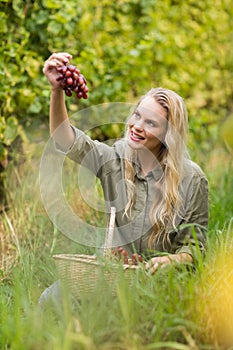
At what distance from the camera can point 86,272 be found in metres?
2.40

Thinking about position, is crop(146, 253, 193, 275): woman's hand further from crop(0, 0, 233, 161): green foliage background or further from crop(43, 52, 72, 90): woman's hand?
crop(0, 0, 233, 161): green foliage background

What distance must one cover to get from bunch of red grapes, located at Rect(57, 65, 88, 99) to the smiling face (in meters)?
0.34

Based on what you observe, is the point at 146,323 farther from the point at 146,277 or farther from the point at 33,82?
the point at 33,82

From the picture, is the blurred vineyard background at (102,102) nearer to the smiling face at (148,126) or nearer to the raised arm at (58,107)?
the smiling face at (148,126)

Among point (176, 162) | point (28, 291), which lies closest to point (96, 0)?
point (176, 162)

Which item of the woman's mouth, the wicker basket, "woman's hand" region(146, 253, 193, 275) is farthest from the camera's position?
the woman's mouth

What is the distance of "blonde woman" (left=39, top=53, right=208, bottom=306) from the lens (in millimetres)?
2809

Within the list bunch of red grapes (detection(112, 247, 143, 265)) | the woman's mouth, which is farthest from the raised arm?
bunch of red grapes (detection(112, 247, 143, 265))

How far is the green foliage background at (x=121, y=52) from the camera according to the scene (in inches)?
151

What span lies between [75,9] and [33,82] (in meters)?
0.54

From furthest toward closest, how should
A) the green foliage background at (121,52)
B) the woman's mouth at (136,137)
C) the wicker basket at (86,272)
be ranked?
the green foliage background at (121,52)
the woman's mouth at (136,137)
the wicker basket at (86,272)

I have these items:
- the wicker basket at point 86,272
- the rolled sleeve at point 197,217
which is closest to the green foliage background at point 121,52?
the rolled sleeve at point 197,217

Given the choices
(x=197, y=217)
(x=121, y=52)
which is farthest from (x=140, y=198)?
(x=121, y=52)

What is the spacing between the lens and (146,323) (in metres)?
2.12
